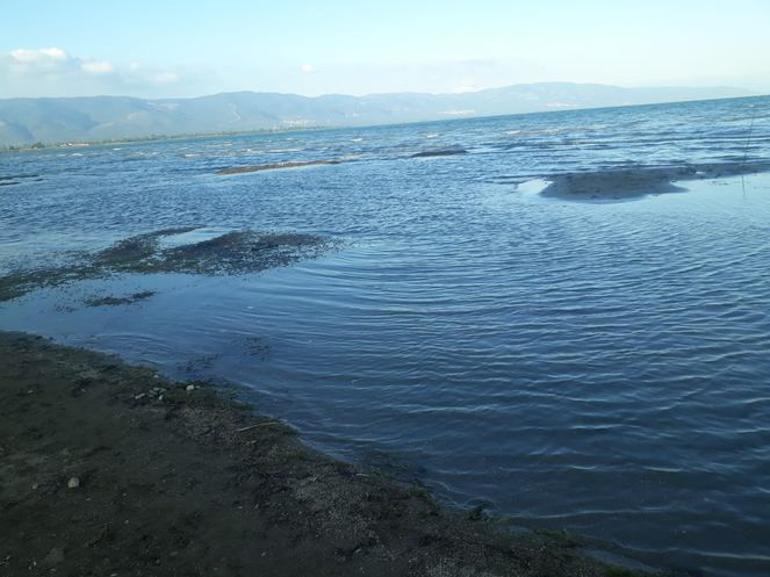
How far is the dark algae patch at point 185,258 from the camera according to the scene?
17.8 meters

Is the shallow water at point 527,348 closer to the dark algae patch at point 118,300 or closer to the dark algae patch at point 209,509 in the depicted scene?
the dark algae patch at point 118,300

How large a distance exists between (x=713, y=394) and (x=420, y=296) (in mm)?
6970

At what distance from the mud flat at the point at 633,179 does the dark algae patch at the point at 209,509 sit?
22371 mm

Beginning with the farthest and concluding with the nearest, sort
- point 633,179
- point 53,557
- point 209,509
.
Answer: point 633,179 < point 209,509 < point 53,557

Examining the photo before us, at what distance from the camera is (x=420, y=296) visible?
13844 mm

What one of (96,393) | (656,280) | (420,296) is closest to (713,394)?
(656,280)

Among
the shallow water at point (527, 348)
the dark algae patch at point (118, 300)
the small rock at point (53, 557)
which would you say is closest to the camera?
the small rock at point (53, 557)

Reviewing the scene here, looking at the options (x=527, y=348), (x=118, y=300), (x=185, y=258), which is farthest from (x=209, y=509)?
(x=185, y=258)

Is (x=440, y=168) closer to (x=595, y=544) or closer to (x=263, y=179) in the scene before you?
(x=263, y=179)

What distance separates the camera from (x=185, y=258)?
64.8ft

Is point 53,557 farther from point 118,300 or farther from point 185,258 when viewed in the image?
point 185,258

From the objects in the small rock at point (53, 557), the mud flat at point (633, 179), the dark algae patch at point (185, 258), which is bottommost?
the small rock at point (53, 557)

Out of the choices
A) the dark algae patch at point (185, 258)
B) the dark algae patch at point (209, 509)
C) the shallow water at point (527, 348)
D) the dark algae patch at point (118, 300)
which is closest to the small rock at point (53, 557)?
the dark algae patch at point (209, 509)

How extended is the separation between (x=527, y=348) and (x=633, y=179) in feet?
75.5
